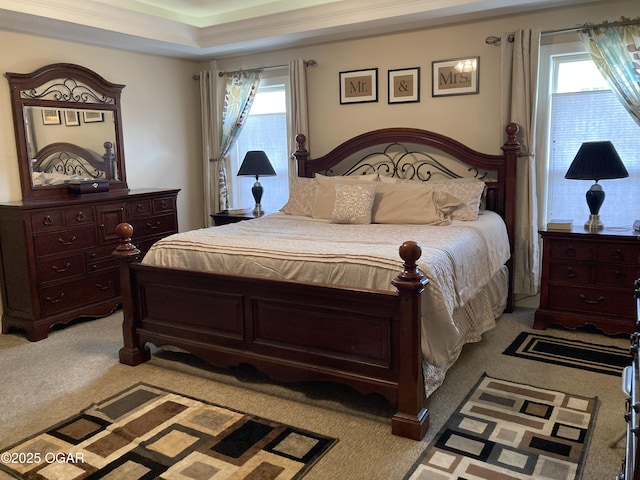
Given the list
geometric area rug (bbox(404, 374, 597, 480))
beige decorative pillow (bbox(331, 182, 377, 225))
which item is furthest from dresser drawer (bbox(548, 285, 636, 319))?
beige decorative pillow (bbox(331, 182, 377, 225))

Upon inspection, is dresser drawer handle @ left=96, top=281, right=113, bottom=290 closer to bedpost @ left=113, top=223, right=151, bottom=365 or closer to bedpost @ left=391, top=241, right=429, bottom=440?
bedpost @ left=113, top=223, right=151, bottom=365

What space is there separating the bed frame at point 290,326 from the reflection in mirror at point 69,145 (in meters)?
1.61

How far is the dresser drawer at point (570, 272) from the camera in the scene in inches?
142

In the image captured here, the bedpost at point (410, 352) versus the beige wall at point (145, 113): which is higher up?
the beige wall at point (145, 113)

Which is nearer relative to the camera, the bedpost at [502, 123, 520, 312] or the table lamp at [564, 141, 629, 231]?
the table lamp at [564, 141, 629, 231]

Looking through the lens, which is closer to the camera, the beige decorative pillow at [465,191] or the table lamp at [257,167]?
the beige decorative pillow at [465,191]

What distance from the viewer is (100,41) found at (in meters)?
4.57

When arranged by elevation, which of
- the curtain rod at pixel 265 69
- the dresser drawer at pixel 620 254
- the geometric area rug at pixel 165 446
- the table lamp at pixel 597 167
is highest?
the curtain rod at pixel 265 69

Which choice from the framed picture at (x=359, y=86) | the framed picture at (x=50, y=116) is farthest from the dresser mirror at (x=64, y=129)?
the framed picture at (x=359, y=86)

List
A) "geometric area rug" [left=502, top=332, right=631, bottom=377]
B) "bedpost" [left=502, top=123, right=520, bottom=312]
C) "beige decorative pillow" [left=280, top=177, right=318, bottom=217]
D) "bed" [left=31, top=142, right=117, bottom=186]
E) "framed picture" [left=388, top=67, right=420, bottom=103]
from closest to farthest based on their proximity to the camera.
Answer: "geometric area rug" [left=502, top=332, right=631, bottom=377]
"bedpost" [left=502, top=123, right=520, bottom=312]
"bed" [left=31, top=142, right=117, bottom=186]
"beige decorative pillow" [left=280, top=177, right=318, bottom=217]
"framed picture" [left=388, top=67, right=420, bottom=103]

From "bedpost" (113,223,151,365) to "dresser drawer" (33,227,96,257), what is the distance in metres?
1.00

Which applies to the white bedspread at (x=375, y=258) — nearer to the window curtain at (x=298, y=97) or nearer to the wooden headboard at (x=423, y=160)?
the wooden headboard at (x=423, y=160)

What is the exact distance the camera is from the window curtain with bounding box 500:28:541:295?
157 inches

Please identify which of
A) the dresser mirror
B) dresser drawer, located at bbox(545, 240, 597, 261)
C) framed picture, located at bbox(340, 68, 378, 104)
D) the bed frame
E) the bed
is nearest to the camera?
the bed frame
